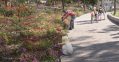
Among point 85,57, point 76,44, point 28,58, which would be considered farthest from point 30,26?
point 28,58

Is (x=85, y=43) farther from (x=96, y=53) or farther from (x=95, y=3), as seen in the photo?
(x=95, y=3)

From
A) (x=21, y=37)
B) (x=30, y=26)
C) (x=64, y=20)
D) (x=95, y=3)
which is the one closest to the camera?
(x=21, y=37)

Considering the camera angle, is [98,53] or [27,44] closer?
[27,44]

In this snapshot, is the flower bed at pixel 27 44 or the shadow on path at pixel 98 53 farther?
the shadow on path at pixel 98 53

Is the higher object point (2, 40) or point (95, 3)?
point (2, 40)

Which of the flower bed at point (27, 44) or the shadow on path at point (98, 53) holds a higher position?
the flower bed at point (27, 44)

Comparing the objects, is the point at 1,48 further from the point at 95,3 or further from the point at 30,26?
the point at 95,3

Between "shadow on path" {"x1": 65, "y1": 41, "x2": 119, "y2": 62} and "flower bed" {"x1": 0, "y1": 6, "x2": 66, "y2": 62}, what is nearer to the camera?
"flower bed" {"x1": 0, "y1": 6, "x2": 66, "y2": 62}

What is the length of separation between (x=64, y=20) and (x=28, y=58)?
12059mm

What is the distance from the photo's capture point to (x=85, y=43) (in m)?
16.6

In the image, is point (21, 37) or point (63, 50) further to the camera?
point (21, 37)

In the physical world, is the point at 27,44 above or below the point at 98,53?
above

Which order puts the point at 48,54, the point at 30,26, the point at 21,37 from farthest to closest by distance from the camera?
the point at 30,26, the point at 21,37, the point at 48,54

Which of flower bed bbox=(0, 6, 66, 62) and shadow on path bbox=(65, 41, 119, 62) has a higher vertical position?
flower bed bbox=(0, 6, 66, 62)
